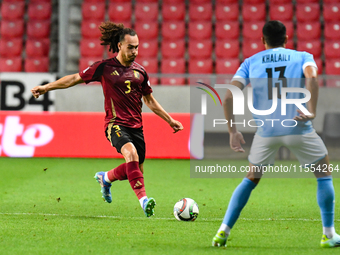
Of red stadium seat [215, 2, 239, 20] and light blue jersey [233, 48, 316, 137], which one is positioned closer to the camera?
light blue jersey [233, 48, 316, 137]

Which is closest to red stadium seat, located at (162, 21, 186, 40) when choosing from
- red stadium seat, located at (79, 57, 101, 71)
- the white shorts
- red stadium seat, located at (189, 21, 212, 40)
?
red stadium seat, located at (189, 21, 212, 40)

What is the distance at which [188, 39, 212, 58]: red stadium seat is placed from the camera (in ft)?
41.1

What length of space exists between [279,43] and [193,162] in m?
6.32

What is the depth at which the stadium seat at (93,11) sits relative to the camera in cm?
1316

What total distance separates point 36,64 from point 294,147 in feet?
33.1

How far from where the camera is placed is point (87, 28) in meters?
12.9

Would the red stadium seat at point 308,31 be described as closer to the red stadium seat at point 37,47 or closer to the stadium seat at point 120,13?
the stadium seat at point 120,13

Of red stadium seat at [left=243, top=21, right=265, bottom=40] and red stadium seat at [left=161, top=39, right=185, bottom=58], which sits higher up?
red stadium seat at [left=243, top=21, right=265, bottom=40]

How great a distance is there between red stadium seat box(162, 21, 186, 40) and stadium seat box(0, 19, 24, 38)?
3.75 metres

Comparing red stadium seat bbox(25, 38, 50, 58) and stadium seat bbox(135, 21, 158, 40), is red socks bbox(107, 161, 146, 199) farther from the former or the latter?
red stadium seat bbox(25, 38, 50, 58)

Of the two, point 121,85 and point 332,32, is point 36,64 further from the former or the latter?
point 121,85

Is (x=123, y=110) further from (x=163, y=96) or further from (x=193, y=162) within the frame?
(x=163, y=96)

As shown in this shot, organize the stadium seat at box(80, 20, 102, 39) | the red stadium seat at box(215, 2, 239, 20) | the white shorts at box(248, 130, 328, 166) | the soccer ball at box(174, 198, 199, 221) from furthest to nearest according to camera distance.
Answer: the red stadium seat at box(215, 2, 239, 20) → the stadium seat at box(80, 20, 102, 39) → the soccer ball at box(174, 198, 199, 221) → the white shorts at box(248, 130, 328, 166)

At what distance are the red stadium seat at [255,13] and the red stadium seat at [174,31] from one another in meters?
1.62
